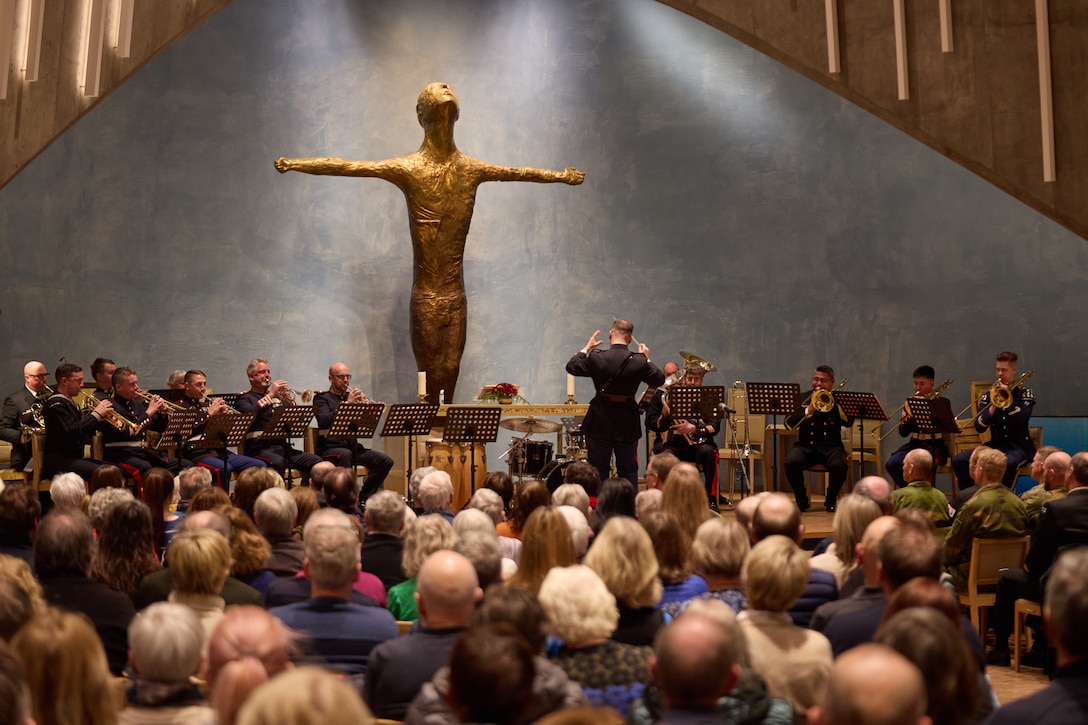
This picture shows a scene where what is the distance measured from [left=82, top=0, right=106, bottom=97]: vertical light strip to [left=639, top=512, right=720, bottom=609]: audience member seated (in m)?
4.88

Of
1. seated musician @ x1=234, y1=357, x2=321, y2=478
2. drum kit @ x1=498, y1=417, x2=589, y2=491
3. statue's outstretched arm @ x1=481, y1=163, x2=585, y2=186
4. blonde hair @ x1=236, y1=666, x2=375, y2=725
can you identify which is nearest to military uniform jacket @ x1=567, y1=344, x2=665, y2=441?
drum kit @ x1=498, y1=417, x2=589, y2=491

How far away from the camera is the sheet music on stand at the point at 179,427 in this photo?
882 cm

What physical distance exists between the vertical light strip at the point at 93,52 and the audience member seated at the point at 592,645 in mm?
5349

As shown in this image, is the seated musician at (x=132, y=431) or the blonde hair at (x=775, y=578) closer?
the blonde hair at (x=775, y=578)

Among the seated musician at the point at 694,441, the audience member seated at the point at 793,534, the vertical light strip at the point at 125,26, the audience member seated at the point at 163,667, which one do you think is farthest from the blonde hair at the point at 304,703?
the seated musician at the point at 694,441

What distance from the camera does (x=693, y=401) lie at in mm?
9281

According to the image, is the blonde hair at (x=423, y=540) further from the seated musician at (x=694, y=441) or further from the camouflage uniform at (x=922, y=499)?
the seated musician at (x=694, y=441)

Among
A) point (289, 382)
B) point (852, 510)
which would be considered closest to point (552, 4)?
point (289, 382)

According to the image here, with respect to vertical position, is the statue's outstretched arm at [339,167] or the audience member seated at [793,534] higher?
the statue's outstretched arm at [339,167]

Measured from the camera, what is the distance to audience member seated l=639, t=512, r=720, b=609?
4.43 meters

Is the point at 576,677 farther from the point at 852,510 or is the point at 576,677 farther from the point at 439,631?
the point at 852,510

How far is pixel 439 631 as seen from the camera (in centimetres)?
339

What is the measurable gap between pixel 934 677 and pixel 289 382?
1020 cm

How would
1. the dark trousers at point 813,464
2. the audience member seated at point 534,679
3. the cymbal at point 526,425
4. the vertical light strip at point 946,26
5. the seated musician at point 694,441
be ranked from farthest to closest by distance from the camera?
the cymbal at point 526,425 < the seated musician at point 694,441 < the dark trousers at point 813,464 < the vertical light strip at point 946,26 < the audience member seated at point 534,679
